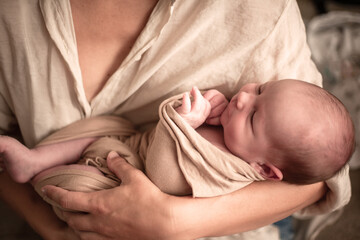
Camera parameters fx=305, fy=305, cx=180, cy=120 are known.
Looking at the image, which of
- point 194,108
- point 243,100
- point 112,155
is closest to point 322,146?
point 243,100

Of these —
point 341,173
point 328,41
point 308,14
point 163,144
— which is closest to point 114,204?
point 163,144

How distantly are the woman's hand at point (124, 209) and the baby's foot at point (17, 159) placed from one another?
105 millimetres

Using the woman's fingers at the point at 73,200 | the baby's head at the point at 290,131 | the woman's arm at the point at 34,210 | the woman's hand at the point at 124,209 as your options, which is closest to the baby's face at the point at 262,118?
the baby's head at the point at 290,131

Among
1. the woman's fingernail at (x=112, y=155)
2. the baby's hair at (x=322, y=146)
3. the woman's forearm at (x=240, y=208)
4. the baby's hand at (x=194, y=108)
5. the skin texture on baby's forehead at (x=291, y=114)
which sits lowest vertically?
the woman's forearm at (x=240, y=208)

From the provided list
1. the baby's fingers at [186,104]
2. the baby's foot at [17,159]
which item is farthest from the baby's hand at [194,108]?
the baby's foot at [17,159]

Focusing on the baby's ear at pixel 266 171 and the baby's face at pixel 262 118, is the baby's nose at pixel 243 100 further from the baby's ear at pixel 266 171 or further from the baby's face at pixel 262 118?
the baby's ear at pixel 266 171

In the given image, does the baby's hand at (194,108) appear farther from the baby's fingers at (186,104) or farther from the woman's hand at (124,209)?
the woman's hand at (124,209)

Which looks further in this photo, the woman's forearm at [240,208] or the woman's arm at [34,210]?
the woman's arm at [34,210]

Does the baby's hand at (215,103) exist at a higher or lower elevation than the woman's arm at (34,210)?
higher

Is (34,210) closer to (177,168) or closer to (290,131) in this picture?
(177,168)

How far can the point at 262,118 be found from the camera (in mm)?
764

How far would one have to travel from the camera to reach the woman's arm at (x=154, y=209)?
0.73 meters

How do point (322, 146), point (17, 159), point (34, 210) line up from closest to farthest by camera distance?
point (322, 146), point (17, 159), point (34, 210)

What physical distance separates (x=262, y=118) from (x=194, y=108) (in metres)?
0.17
